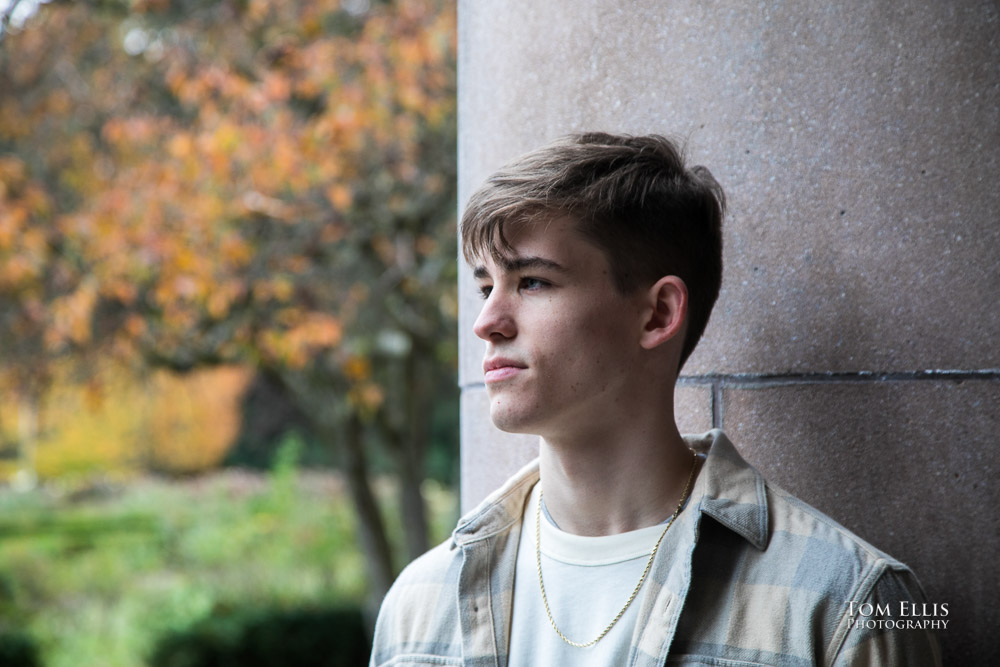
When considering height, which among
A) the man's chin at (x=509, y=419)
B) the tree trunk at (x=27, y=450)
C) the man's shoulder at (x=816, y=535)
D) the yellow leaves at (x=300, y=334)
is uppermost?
the man's chin at (x=509, y=419)

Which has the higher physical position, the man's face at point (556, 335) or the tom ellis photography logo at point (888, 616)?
the man's face at point (556, 335)

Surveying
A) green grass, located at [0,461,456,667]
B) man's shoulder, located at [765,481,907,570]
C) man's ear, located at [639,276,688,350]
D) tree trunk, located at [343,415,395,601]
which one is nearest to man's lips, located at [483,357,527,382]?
man's ear, located at [639,276,688,350]

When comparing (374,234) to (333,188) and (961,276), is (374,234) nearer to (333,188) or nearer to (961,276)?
(333,188)

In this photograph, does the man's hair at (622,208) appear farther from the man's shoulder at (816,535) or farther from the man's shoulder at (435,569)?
the man's shoulder at (435,569)

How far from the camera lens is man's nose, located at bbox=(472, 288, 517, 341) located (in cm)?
188

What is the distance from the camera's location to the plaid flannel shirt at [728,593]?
1.63m

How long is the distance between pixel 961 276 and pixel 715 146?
0.58m

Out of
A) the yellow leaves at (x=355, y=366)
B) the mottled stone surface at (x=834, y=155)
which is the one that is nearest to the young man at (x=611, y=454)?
the mottled stone surface at (x=834, y=155)

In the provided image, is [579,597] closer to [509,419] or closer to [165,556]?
[509,419]

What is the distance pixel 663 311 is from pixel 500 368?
0.34m

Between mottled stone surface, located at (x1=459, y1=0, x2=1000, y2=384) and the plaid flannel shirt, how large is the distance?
0.35m

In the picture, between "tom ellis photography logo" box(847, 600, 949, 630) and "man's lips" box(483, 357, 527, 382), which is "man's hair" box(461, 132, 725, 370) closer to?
"man's lips" box(483, 357, 527, 382)

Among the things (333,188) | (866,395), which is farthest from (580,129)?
(333,188)

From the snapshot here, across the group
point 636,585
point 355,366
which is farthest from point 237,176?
point 636,585
